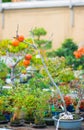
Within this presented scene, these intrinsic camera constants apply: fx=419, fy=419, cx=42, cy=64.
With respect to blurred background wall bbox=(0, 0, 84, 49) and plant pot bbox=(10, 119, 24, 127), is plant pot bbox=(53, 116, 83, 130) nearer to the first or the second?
plant pot bbox=(10, 119, 24, 127)

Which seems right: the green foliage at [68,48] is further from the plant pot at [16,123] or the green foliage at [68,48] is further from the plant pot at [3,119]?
the plant pot at [16,123]

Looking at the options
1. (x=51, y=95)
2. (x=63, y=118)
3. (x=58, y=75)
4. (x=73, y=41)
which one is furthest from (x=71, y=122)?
(x=73, y=41)

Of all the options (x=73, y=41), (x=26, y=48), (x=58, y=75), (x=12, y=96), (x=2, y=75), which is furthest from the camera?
(x=73, y=41)

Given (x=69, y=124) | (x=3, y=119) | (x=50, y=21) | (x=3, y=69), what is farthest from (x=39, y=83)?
(x=50, y=21)

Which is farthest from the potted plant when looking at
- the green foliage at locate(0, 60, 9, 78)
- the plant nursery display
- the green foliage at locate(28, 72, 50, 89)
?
the green foliage at locate(0, 60, 9, 78)

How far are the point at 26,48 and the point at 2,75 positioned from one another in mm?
955

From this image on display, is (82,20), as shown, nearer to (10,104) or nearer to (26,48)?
(26,48)

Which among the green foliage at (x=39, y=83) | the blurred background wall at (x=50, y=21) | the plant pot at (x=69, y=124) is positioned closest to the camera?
the plant pot at (x=69, y=124)

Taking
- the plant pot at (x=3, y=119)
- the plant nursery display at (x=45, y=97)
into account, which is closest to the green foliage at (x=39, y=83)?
the plant nursery display at (x=45, y=97)

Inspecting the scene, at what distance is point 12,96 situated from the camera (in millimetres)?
6062

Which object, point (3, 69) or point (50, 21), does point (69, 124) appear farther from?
point (50, 21)

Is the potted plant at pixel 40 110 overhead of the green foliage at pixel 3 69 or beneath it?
beneath

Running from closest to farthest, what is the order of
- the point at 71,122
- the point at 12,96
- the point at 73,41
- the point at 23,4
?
the point at 71,122
the point at 12,96
the point at 73,41
the point at 23,4

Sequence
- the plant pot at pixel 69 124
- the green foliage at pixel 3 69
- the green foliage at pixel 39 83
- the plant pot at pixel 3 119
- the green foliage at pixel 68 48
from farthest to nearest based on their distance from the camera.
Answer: the green foliage at pixel 68 48, the green foliage at pixel 3 69, the green foliage at pixel 39 83, the plant pot at pixel 3 119, the plant pot at pixel 69 124
